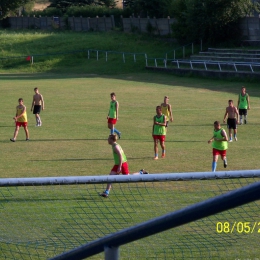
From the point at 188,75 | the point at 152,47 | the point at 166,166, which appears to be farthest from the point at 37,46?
the point at 166,166

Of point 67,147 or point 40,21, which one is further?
point 40,21

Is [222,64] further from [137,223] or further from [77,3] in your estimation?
[77,3]

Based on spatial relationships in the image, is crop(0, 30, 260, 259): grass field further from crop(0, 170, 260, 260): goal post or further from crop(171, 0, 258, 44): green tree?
crop(171, 0, 258, 44): green tree

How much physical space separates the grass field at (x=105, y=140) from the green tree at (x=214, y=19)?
11006 millimetres

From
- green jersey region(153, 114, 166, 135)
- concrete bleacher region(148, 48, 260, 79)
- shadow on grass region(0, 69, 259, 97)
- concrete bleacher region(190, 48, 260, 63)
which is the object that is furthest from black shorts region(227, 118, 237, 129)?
concrete bleacher region(190, 48, 260, 63)

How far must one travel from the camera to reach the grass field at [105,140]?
8.44 metres

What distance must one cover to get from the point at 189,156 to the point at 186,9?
4177cm

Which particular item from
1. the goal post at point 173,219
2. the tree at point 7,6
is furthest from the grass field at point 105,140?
the tree at point 7,6

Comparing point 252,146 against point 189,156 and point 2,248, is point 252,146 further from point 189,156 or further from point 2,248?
point 2,248

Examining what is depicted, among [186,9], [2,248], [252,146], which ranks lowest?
[252,146]

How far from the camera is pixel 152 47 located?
58.8 m
